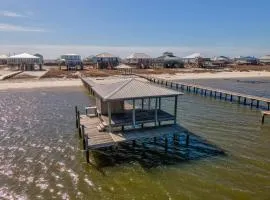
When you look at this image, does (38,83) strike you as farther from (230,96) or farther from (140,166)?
(140,166)

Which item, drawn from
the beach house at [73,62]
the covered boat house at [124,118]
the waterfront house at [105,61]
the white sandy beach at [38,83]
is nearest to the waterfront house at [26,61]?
the beach house at [73,62]

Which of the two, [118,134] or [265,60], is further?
[265,60]

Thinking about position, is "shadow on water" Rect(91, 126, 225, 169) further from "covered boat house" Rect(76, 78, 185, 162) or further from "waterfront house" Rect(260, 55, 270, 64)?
"waterfront house" Rect(260, 55, 270, 64)

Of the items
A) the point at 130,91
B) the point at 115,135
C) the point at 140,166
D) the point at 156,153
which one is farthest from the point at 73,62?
the point at 140,166

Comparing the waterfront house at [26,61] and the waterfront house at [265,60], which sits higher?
the waterfront house at [265,60]

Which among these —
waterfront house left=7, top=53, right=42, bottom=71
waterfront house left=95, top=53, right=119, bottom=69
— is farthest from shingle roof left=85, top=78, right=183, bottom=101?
waterfront house left=7, top=53, right=42, bottom=71

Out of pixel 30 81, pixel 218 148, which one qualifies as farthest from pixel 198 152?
pixel 30 81

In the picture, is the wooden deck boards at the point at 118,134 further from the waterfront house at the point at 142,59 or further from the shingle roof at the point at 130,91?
the waterfront house at the point at 142,59
